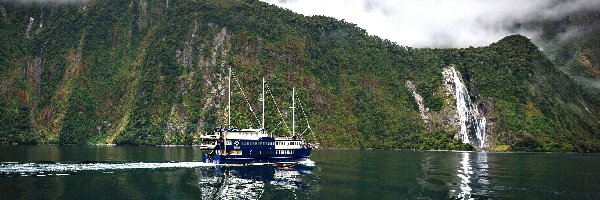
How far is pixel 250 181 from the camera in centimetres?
9744

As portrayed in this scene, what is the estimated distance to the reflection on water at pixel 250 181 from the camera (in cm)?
8206

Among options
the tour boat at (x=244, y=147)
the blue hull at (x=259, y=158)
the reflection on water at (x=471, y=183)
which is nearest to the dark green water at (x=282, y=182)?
the reflection on water at (x=471, y=183)

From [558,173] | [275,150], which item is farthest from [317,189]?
[558,173]

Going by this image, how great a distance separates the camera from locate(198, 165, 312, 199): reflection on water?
82062 millimetres

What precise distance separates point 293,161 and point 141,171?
1460 inches

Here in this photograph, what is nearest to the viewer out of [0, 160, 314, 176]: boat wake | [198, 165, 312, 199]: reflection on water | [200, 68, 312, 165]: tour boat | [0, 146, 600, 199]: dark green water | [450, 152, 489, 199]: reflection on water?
[0, 146, 600, 199]: dark green water

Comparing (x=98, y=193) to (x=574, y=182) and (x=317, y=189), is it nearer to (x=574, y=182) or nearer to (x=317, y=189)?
(x=317, y=189)

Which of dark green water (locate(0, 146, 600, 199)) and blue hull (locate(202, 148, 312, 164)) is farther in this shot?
blue hull (locate(202, 148, 312, 164))

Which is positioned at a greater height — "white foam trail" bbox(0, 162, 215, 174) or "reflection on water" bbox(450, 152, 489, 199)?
"white foam trail" bbox(0, 162, 215, 174)

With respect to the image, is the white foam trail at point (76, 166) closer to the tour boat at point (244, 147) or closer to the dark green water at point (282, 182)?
the dark green water at point (282, 182)

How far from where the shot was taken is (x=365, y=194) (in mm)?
81500

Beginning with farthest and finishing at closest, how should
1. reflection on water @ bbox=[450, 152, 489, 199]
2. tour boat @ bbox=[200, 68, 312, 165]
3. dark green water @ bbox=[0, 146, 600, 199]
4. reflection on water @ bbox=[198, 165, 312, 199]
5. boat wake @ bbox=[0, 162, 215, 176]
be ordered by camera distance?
1. tour boat @ bbox=[200, 68, 312, 165]
2. boat wake @ bbox=[0, 162, 215, 176]
3. reflection on water @ bbox=[450, 152, 489, 199]
4. reflection on water @ bbox=[198, 165, 312, 199]
5. dark green water @ bbox=[0, 146, 600, 199]

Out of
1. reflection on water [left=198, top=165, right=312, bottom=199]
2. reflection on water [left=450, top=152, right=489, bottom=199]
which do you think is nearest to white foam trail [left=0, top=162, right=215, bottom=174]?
reflection on water [left=198, top=165, right=312, bottom=199]

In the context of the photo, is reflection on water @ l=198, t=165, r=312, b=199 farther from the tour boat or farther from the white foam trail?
the white foam trail
